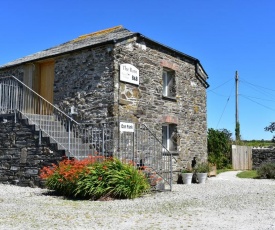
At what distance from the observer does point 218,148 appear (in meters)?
22.7

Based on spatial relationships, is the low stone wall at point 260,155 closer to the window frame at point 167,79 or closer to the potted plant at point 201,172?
the potted plant at point 201,172

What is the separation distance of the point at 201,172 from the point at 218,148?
8.46m

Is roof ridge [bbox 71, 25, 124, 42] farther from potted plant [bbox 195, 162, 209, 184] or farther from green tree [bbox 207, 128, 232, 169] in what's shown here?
green tree [bbox 207, 128, 232, 169]

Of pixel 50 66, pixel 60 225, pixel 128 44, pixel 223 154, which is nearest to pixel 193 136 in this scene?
pixel 128 44

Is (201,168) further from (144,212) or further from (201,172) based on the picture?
(144,212)

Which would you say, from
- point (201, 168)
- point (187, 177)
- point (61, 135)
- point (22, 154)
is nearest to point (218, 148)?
point (201, 168)

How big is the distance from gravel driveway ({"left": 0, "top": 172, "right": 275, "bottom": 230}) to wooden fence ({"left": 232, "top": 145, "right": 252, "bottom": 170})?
1353cm

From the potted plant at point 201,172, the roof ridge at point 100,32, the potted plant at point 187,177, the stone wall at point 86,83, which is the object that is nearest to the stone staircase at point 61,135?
the stone wall at point 86,83

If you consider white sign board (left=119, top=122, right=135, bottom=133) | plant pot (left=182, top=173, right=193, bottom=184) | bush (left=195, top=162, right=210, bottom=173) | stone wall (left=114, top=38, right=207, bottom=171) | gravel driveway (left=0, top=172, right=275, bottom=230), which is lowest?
gravel driveway (left=0, top=172, right=275, bottom=230)

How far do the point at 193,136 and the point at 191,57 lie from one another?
3.33m

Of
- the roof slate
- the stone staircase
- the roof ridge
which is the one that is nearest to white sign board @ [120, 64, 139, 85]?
the roof slate

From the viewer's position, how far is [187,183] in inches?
558

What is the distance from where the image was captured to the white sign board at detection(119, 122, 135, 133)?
12.1 m

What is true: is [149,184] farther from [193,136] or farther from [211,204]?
[193,136]
